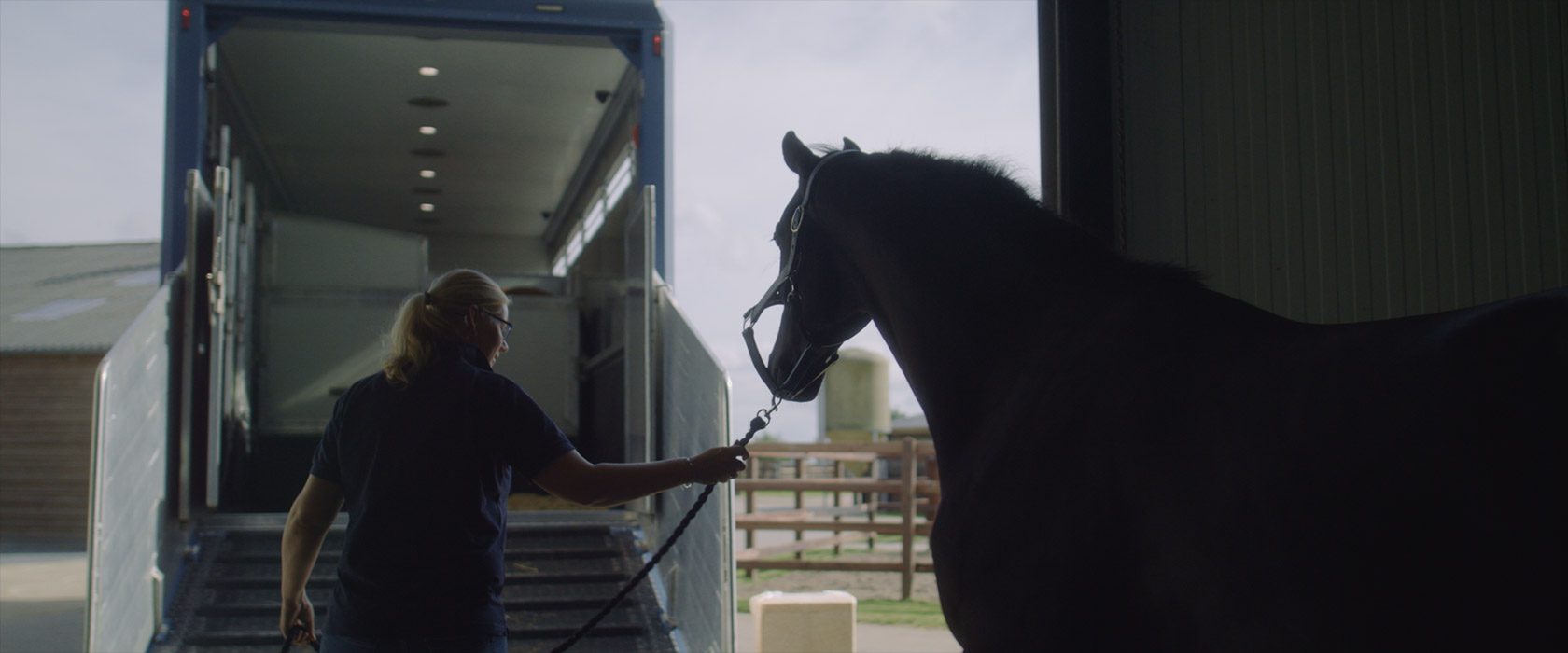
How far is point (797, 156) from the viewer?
2936 millimetres

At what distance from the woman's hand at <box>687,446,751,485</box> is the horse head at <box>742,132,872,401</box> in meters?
0.24

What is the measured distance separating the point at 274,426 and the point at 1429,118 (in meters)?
7.23

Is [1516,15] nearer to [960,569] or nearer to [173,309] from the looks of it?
[960,569]

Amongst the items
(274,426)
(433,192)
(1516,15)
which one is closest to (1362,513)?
(1516,15)

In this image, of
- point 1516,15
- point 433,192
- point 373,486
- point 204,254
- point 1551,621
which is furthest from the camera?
point 433,192

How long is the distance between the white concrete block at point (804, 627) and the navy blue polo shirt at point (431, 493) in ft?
14.6

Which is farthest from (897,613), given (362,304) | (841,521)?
(362,304)

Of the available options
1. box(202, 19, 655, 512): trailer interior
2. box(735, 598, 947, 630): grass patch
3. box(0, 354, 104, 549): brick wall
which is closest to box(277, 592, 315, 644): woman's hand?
box(202, 19, 655, 512): trailer interior

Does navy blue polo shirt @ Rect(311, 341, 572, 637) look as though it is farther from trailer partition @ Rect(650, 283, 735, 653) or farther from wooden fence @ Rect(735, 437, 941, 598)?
wooden fence @ Rect(735, 437, 941, 598)

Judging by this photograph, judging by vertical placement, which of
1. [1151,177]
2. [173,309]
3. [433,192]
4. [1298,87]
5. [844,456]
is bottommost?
[844,456]

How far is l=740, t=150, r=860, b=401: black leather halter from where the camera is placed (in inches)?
113

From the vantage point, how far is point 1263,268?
4.38m

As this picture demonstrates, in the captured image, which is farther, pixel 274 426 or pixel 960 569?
pixel 274 426

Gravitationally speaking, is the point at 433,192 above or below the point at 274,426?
above
